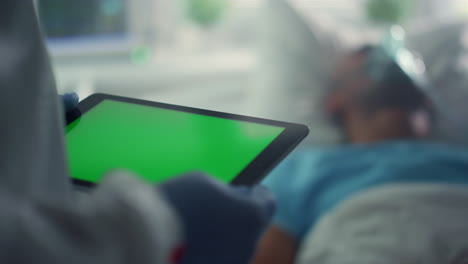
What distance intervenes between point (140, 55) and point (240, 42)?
27 cm

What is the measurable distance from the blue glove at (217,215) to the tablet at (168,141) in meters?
0.03

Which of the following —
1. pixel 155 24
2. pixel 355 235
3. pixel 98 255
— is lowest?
pixel 355 235

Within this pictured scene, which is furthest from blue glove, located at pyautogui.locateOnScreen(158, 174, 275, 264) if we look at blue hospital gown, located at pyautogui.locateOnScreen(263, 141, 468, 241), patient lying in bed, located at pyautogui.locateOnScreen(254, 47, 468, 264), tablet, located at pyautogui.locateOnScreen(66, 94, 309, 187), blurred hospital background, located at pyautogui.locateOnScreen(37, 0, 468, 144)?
blurred hospital background, located at pyautogui.locateOnScreen(37, 0, 468, 144)

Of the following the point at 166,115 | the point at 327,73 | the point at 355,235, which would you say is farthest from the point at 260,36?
the point at 166,115

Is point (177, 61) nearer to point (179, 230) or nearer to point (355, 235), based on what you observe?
point (355, 235)

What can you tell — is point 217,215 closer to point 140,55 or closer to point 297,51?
point 297,51

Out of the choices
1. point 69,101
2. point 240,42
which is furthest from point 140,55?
point 69,101

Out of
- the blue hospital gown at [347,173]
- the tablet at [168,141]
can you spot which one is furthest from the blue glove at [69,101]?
the blue hospital gown at [347,173]

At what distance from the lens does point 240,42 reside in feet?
5.03

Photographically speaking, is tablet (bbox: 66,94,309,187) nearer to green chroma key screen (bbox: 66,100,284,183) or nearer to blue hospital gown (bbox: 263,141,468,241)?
green chroma key screen (bbox: 66,100,284,183)

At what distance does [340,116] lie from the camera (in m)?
1.24

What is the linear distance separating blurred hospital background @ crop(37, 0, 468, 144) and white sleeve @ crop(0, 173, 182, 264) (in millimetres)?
865

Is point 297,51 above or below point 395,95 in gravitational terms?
above

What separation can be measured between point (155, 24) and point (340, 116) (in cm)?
53
